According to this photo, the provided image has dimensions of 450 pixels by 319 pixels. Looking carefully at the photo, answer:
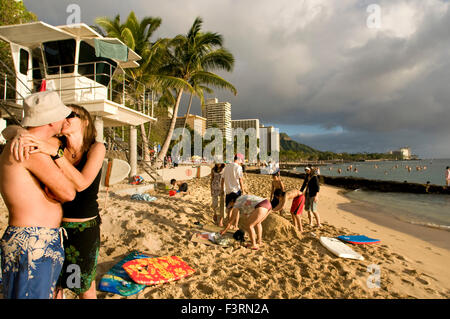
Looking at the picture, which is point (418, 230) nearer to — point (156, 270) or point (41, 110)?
point (156, 270)

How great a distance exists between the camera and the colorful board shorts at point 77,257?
1.56m

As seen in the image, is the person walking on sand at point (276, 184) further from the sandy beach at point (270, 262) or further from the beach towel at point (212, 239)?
the beach towel at point (212, 239)

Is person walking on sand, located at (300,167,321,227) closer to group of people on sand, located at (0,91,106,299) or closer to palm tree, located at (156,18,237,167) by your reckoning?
group of people on sand, located at (0,91,106,299)

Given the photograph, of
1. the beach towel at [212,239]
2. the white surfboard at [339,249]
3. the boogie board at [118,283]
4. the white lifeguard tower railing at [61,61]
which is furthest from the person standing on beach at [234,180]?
the white lifeguard tower railing at [61,61]

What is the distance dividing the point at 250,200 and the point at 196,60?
1147 cm

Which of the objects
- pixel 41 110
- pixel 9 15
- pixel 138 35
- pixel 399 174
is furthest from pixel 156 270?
pixel 399 174

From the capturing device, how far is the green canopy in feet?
25.7

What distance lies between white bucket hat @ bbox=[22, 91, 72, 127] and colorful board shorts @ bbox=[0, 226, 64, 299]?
2.17 ft

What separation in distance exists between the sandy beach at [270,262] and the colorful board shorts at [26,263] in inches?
64.9

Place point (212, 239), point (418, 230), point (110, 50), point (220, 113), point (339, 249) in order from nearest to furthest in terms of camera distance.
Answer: point (339, 249) < point (212, 239) < point (418, 230) < point (110, 50) < point (220, 113)

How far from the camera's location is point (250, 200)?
4.25 m

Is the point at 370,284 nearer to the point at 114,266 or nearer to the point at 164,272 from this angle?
the point at 164,272

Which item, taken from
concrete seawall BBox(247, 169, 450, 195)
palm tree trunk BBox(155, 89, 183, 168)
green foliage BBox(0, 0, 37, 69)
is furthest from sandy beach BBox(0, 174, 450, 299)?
concrete seawall BBox(247, 169, 450, 195)

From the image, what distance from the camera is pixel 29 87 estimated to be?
8.45 meters
